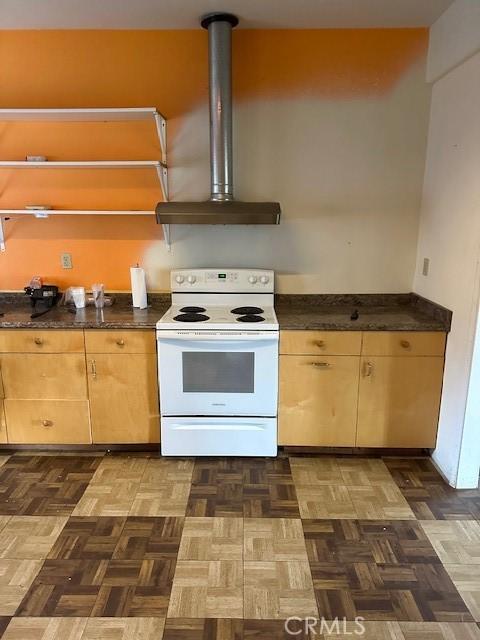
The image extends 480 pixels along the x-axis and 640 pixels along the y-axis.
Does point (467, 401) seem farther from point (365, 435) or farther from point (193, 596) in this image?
point (193, 596)

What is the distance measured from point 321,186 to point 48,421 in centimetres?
228

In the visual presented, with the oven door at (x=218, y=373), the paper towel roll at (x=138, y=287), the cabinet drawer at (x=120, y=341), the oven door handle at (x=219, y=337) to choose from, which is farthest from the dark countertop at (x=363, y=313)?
the paper towel roll at (x=138, y=287)

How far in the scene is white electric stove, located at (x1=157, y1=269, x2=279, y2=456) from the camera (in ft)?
8.16

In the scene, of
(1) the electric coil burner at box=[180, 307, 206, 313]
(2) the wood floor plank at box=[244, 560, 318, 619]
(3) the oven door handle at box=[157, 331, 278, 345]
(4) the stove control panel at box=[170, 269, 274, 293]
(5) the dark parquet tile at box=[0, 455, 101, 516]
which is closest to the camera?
(2) the wood floor plank at box=[244, 560, 318, 619]

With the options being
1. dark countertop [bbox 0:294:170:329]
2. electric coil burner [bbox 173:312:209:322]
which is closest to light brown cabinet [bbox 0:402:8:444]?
dark countertop [bbox 0:294:170:329]

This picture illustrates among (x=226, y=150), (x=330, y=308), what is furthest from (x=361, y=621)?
(x=226, y=150)

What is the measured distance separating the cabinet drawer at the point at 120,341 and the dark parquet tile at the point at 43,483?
705 mm

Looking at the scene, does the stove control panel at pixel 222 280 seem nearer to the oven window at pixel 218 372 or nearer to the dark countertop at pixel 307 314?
the dark countertop at pixel 307 314

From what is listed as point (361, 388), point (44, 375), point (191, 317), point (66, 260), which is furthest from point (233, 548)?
point (66, 260)

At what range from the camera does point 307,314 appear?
2.79 metres

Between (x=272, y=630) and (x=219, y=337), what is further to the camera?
(x=219, y=337)

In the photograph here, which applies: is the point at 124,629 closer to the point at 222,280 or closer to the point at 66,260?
the point at 222,280

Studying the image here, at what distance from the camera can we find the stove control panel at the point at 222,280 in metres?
2.90

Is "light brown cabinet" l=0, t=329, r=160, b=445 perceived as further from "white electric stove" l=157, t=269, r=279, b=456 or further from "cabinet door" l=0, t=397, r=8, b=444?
"white electric stove" l=157, t=269, r=279, b=456
